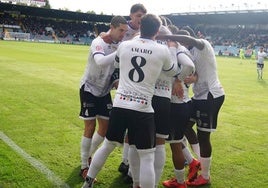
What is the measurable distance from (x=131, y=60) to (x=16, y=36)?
60328mm

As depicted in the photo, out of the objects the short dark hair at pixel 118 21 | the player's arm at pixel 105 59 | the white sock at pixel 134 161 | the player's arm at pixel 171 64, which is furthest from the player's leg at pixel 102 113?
the player's arm at pixel 171 64

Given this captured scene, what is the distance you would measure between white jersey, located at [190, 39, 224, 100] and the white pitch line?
89.0 inches

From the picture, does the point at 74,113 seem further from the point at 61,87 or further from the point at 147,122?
the point at 147,122

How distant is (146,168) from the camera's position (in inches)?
162

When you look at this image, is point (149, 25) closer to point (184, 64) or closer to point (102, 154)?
point (184, 64)

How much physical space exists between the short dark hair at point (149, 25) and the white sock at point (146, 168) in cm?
130

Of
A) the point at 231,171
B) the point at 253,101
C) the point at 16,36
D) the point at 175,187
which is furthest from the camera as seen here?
the point at 16,36

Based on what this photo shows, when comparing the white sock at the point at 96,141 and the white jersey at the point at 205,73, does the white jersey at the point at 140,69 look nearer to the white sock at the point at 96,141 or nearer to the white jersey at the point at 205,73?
the white jersey at the point at 205,73

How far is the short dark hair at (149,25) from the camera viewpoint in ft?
12.9

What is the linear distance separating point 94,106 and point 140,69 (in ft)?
5.08

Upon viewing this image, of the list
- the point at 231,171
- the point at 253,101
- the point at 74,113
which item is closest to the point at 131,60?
the point at 231,171

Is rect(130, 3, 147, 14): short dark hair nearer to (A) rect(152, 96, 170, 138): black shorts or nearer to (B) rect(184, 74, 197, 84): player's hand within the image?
(B) rect(184, 74, 197, 84): player's hand

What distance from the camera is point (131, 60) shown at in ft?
13.1

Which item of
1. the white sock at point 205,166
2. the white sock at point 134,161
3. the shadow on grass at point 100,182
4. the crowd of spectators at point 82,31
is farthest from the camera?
the crowd of spectators at point 82,31
